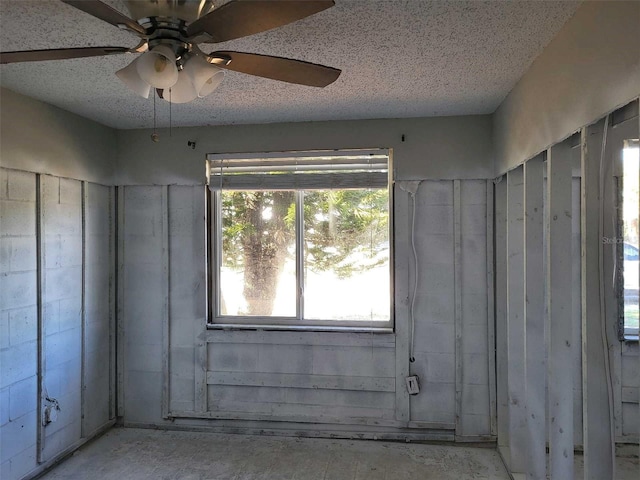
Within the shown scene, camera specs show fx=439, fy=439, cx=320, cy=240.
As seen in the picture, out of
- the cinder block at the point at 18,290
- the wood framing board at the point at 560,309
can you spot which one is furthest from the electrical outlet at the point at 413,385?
the cinder block at the point at 18,290

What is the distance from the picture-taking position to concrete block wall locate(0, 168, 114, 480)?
98.6 inches

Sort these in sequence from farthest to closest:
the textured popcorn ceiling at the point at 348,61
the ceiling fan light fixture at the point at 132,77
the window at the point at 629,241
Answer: the window at the point at 629,241 → the textured popcorn ceiling at the point at 348,61 → the ceiling fan light fixture at the point at 132,77

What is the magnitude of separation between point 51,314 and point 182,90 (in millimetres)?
2037

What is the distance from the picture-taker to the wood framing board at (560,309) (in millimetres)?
1885

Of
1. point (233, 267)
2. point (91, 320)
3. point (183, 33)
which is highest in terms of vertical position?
point (183, 33)

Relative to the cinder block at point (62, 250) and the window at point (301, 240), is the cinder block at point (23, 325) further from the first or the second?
the window at point (301, 240)

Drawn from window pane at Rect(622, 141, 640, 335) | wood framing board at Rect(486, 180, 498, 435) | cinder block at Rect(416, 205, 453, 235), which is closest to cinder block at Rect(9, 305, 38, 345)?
cinder block at Rect(416, 205, 453, 235)

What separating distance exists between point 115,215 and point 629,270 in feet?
12.0

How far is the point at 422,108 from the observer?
295 cm

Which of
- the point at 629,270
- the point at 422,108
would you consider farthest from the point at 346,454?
the point at 422,108

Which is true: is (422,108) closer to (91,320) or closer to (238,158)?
(238,158)

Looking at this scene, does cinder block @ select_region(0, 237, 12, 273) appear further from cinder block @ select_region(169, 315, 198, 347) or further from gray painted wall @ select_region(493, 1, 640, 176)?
gray painted wall @ select_region(493, 1, 640, 176)

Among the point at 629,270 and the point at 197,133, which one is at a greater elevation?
the point at 197,133

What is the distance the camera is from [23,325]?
259 centimetres
